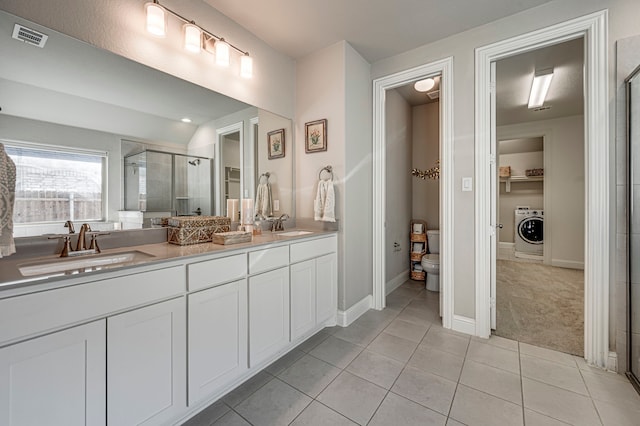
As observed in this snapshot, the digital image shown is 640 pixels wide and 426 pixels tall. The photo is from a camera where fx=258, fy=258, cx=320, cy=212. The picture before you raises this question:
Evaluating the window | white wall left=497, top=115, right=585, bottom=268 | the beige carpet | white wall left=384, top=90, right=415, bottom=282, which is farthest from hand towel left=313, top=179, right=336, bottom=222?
white wall left=497, top=115, right=585, bottom=268

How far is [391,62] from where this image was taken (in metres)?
2.64

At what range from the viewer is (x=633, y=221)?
1646 mm

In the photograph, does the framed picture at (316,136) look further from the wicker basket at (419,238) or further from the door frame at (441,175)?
the wicker basket at (419,238)

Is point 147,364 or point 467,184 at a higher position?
point 467,184

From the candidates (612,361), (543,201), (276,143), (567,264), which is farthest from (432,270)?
(543,201)

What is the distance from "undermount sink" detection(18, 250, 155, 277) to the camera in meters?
1.08

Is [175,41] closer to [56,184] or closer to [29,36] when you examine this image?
[29,36]

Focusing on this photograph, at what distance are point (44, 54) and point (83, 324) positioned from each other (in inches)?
53.1

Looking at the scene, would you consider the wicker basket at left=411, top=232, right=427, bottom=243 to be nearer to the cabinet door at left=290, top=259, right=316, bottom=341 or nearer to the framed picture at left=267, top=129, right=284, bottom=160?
the cabinet door at left=290, top=259, right=316, bottom=341

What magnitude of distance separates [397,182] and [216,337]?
2.88 m

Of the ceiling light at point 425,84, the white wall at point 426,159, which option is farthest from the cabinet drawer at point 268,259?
the white wall at point 426,159

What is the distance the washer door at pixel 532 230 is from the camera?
5210 mm

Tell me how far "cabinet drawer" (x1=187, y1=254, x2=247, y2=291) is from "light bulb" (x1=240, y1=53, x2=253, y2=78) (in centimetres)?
151

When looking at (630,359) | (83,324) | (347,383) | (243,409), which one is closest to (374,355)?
(347,383)
